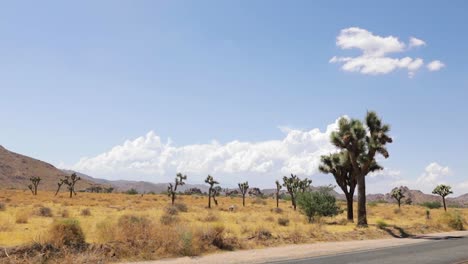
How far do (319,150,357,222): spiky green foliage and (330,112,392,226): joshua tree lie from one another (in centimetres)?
281

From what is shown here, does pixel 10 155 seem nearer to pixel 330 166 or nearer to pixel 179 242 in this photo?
pixel 330 166

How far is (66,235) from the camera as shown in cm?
1664

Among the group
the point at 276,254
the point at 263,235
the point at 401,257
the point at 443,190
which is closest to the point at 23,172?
the point at 443,190

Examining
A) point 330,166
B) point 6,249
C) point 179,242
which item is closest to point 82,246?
point 6,249

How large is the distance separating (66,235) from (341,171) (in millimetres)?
25770

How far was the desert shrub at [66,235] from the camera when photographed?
15844 millimetres

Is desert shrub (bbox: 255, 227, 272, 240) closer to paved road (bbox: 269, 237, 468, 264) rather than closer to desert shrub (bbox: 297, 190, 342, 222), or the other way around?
paved road (bbox: 269, 237, 468, 264)

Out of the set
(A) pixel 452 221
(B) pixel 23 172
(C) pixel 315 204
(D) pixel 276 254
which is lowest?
(D) pixel 276 254

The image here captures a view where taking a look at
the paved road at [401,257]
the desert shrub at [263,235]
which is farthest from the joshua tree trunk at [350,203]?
the paved road at [401,257]

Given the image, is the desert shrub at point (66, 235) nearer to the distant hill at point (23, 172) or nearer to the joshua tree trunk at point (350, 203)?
the joshua tree trunk at point (350, 203)

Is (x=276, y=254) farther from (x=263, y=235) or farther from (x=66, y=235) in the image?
(x=66, y=235)

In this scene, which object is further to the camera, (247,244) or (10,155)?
(10,155)

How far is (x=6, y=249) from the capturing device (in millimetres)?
14391

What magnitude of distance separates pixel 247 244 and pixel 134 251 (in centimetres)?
604
